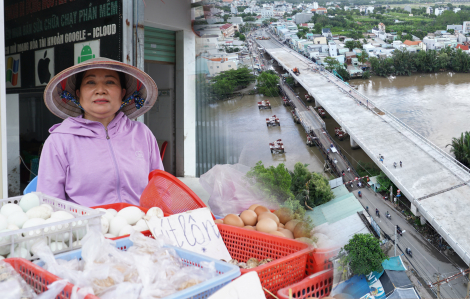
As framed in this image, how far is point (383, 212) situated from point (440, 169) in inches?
14.9

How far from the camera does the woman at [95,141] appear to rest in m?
1.50

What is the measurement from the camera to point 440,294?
1.22 m

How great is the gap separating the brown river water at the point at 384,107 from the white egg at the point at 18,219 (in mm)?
861

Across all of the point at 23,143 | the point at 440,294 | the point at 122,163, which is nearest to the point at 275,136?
the point at 122,163

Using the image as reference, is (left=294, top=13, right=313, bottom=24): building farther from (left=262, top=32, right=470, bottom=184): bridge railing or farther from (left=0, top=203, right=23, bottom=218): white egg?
(left=0, top=203, right=23, bottom=218): white egg

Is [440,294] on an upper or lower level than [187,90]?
lower

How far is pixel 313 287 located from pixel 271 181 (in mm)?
629

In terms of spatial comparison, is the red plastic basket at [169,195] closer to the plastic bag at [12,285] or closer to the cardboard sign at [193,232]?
the cardboard sign at [193,232]

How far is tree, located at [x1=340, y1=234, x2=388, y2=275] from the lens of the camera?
3.15ft

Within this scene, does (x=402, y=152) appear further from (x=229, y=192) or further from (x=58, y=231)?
(x=58, y=231)

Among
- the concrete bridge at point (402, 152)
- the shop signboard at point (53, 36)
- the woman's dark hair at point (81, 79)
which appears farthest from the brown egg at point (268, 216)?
the shop signboard at point (53, 36)

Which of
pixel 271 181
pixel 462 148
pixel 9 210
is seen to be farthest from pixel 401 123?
pixel 9 210

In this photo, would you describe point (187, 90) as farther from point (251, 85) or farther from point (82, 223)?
point (82, 223)

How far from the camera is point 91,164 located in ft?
5.03
